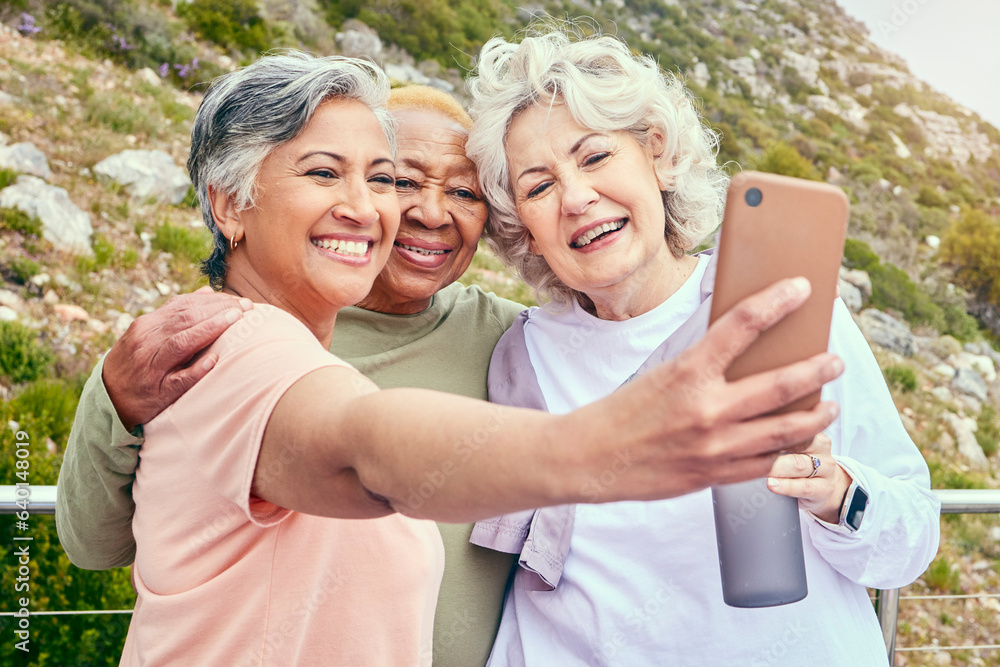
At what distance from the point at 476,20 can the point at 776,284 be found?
2508 centimetres

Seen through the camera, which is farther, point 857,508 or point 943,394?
point 943,394

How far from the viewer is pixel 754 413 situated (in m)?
0.69

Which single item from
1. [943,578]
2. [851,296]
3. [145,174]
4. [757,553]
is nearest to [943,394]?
[851,296]

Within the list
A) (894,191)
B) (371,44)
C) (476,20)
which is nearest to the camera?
(371,44)

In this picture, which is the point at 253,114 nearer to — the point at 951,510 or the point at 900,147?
the point at 951,510

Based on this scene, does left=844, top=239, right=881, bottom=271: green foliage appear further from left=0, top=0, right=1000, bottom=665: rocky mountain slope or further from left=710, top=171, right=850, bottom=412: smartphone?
left=710, top=171, right=850, bottom=412: smartphone

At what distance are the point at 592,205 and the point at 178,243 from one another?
278 inches

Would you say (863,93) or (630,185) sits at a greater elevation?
(630,185)

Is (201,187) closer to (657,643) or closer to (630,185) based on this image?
(630,185)

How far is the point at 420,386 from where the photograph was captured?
2.03 metres

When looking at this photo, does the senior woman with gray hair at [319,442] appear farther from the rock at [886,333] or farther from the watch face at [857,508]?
the rock at [886,333]

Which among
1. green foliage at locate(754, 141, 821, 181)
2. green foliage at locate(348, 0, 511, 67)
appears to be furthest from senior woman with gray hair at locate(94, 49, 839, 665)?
green foliage at locate(754, 141, 821, 181)

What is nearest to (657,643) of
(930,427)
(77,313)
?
(77,313)

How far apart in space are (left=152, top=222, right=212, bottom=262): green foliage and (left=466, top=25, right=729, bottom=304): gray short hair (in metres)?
6.37
